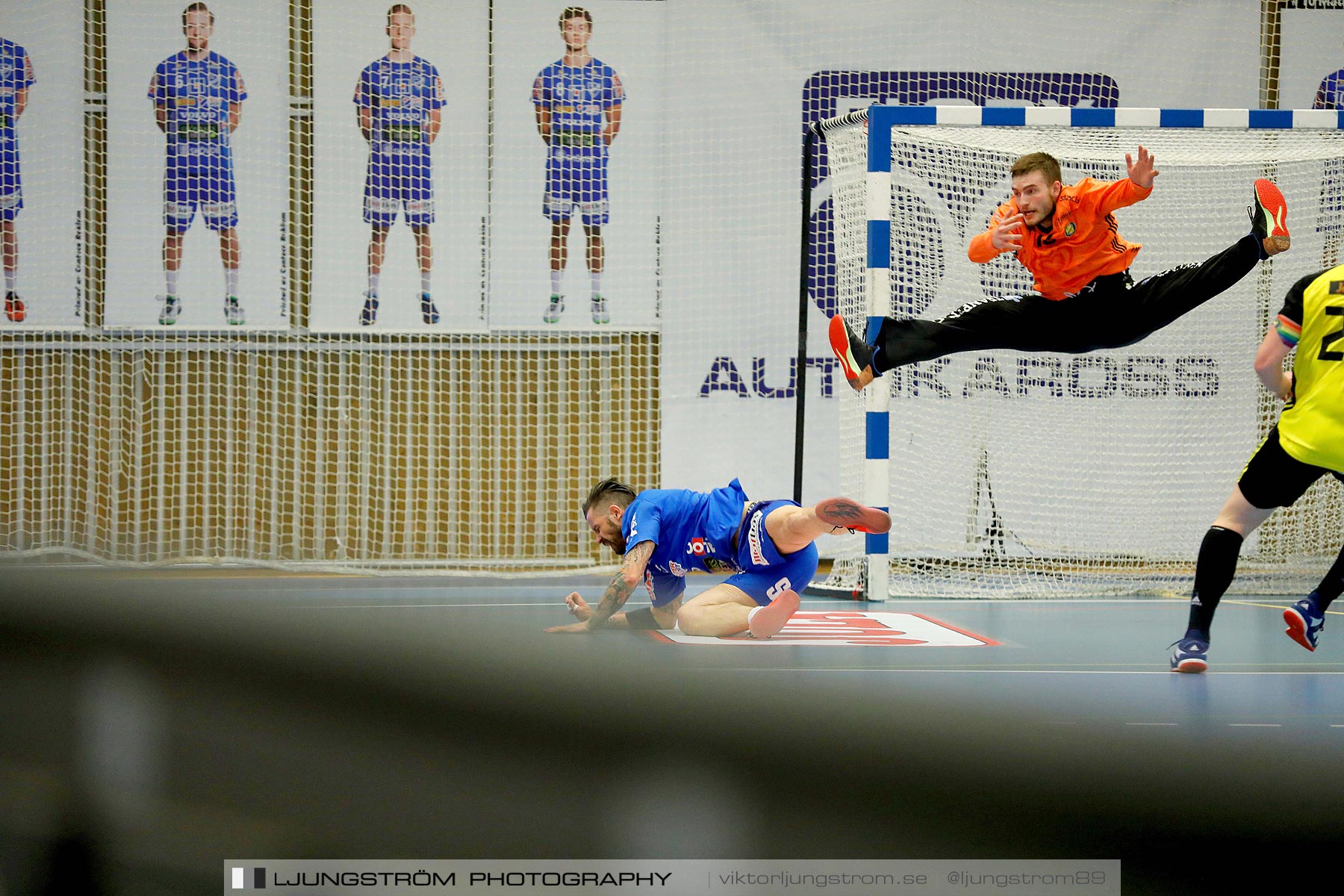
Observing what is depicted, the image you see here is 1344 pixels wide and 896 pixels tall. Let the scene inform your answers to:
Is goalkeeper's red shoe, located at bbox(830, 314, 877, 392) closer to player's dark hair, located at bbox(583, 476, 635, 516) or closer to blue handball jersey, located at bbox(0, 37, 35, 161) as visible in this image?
player's dark hair, located at bbox(583, 476, 635, 516)

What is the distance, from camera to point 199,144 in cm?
737

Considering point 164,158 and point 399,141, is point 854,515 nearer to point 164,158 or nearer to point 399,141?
point 399,141

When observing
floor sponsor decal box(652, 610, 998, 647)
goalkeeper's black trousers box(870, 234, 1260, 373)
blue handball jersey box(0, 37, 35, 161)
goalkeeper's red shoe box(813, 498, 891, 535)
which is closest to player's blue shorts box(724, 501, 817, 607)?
floor sponsor decal box(652, 610, 998, 647)

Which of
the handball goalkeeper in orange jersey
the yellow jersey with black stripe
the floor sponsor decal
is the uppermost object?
the handball goalkeeper in orange jersey

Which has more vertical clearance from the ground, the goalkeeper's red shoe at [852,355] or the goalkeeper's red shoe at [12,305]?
the goalkeeper's red shoe at [12,305]

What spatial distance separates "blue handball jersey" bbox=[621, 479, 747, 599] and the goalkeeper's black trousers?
1.00 m

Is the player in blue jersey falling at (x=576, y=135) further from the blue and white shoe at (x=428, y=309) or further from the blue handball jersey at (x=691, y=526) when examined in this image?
the blue handball jersey at (x=691, y=526)

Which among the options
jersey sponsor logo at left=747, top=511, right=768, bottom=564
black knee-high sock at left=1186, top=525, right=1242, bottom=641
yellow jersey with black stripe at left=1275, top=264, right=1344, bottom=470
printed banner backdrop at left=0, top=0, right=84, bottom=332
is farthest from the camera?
printed banner backdrop at left=0, top=0, right=84, bottom=332

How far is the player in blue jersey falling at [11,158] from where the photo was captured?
288 inches

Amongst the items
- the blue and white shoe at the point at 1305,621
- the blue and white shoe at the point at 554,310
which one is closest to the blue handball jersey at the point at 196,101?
the blue and white shoe at the point at 554,310

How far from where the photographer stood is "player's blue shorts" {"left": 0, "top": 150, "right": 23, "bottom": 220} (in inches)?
289

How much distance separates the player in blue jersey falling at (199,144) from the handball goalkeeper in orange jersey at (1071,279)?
4986 millimetres

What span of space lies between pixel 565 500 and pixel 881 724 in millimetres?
5327

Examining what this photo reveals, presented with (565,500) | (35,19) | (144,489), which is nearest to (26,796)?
(565,500)
